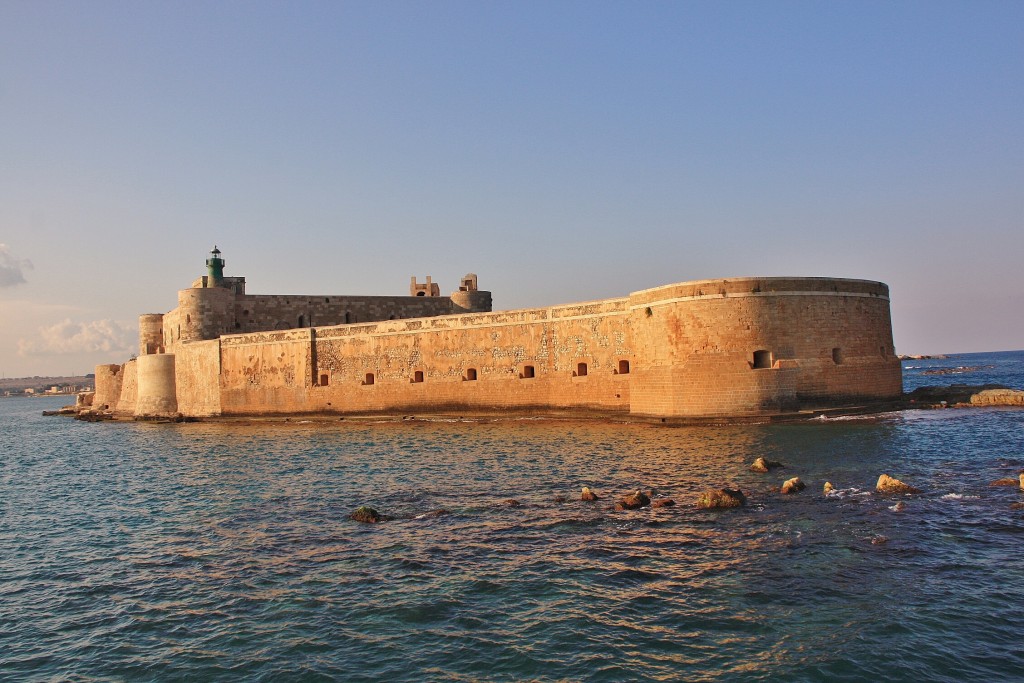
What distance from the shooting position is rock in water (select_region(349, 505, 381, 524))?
1237 centimetres

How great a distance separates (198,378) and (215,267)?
6417mm

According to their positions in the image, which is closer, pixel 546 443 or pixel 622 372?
pixel 546 443

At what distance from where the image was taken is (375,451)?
838 inches

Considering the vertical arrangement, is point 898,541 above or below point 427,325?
below

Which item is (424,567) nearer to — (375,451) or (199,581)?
(199,581)

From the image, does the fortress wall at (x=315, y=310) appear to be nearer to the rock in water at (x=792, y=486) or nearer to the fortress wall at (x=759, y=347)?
the fortress wall at (x=759, y=347)

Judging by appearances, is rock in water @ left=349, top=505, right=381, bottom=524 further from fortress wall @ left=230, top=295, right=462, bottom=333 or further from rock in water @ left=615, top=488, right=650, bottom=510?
fortress wall @ left=230, top=295, right=462, bottom=333

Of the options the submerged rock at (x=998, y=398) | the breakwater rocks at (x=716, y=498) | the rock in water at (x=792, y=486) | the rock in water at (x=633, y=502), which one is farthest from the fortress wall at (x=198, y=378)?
the submerged rock at (x=998, y=398)

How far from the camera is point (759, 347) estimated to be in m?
21.9

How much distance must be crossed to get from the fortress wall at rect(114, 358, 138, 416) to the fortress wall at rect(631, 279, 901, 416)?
105 feet

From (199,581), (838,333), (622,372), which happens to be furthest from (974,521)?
(622,372)

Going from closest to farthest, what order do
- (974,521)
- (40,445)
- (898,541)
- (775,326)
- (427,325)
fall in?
(898,541)
(974,521)
(775,326)
(427,325)
(40,445)

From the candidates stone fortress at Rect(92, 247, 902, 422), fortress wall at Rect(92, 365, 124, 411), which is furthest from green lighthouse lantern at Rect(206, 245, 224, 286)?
fortress wall at Rect(92, 365, 124, 411)

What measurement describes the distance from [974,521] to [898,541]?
5.82 feet
